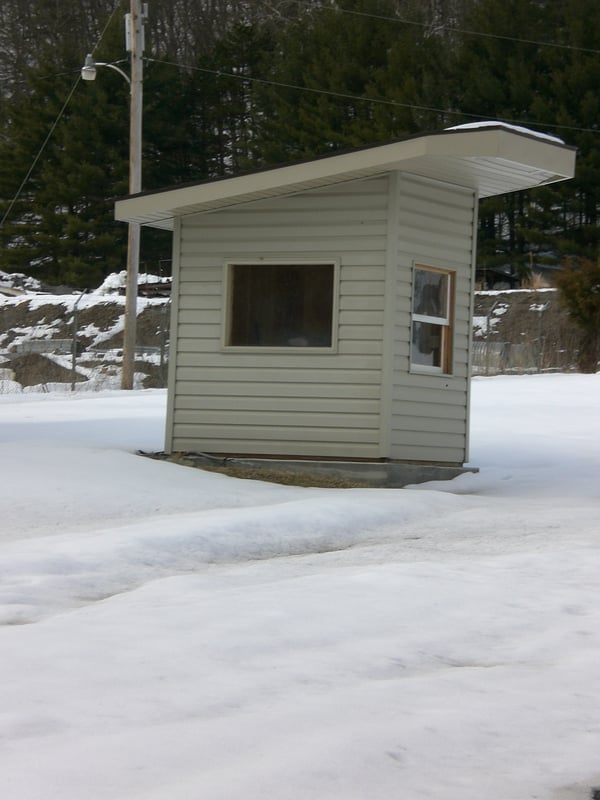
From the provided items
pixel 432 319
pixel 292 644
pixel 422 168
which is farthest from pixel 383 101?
pixel 292 644

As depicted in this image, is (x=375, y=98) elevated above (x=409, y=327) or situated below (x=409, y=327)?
above

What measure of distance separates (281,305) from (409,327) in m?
1.34

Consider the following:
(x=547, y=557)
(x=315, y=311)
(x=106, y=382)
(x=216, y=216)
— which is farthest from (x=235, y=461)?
(x=106, y=382)

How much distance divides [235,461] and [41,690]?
7850mm

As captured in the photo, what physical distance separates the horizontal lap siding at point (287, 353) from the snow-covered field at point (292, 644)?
1.65 metres

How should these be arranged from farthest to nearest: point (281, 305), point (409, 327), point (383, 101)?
point (383, 101) < point (281, 305) < point (409, 327)

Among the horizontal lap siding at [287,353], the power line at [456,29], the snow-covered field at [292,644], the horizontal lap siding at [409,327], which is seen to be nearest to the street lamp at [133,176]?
the horizontal lap siding at [287,353]

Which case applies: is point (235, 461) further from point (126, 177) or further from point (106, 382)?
point (126, 177)

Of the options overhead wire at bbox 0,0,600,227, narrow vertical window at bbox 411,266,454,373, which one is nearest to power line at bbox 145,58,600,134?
overhead wire at bbox 0,0,600,227

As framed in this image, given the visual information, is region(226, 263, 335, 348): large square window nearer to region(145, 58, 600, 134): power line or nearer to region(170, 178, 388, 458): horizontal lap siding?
region(170, 178, 388, 458): horizontal lap siding

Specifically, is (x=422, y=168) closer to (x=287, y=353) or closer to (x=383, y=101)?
(x=287, y=353)

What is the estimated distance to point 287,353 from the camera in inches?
448

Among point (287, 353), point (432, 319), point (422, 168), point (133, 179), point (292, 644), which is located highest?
point (133, 179)

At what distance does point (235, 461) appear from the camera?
37.6 feet
